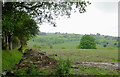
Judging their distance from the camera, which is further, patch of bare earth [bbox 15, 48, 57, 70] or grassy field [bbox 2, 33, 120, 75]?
patch of bare earth [bbox 15, 48, 57, 70]

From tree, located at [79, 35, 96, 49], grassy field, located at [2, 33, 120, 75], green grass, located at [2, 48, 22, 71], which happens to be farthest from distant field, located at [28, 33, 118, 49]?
green grass, located at [2, 48, 22, 71]

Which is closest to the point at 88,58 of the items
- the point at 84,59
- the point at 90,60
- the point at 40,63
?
the point at 84,59

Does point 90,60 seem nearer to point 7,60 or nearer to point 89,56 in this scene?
point 89,56

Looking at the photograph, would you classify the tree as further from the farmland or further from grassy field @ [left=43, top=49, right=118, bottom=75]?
grassy field @ [left=43, top=49, right=118, bottom=75]

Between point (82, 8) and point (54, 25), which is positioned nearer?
point (82, 8)

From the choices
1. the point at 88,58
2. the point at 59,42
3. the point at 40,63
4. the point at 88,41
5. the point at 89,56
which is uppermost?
the point at 88,41

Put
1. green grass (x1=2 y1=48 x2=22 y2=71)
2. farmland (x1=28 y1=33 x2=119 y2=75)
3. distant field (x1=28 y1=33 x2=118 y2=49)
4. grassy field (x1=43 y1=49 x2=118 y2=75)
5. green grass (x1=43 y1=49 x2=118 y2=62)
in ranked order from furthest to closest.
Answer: distant field (x1=28 y1=33 x2=118 y2=49) → green grass (x1=43 y1=49 x2=118 y2=62) → farmland (x1=28 y1=33 x2=119 y2=75) → green grass (x1=2 y1=48 x2=22 y2=71) → grassy field (x1=43 y1=49 x2=118 y2=75)

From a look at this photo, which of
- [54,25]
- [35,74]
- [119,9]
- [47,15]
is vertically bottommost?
[35,74]

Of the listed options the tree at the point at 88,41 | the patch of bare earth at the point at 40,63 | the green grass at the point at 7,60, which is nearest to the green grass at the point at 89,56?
the patch of bare earth at the point at 40,63

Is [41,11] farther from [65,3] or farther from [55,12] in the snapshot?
[65,3]

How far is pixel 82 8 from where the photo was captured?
51.5ft

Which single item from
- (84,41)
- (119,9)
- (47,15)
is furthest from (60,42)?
(47,15)

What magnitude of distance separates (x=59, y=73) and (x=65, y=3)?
724 cm

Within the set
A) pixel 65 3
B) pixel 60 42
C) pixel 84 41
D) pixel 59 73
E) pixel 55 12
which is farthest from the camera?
pixel 60 42
